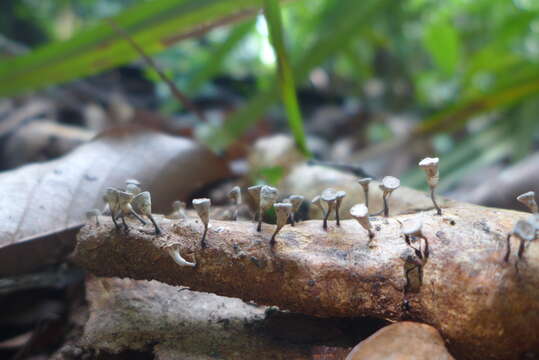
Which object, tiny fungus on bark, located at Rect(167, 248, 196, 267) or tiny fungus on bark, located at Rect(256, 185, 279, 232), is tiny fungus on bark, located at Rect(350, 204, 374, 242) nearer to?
tiny fungus on bark, located at Rect(256, 185, 279, 232)

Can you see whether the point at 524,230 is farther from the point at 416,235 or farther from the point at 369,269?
the point at 369,269

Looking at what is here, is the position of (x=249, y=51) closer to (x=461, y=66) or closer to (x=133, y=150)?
(x=461, y=66)

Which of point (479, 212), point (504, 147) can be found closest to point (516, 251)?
point (479, 212)

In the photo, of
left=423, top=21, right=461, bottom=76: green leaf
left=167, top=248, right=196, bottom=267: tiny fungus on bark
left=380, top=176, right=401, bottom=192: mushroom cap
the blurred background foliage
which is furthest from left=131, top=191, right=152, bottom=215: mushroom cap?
left=423, top=21, right=461, bottom=76: green leaf

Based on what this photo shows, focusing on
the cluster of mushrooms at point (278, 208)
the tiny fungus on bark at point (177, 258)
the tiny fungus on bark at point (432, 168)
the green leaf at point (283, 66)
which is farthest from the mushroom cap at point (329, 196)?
the green leaf at point (283, 66)

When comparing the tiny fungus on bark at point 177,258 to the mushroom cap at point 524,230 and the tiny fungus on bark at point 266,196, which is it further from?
the mushroom cap at point 524,230
